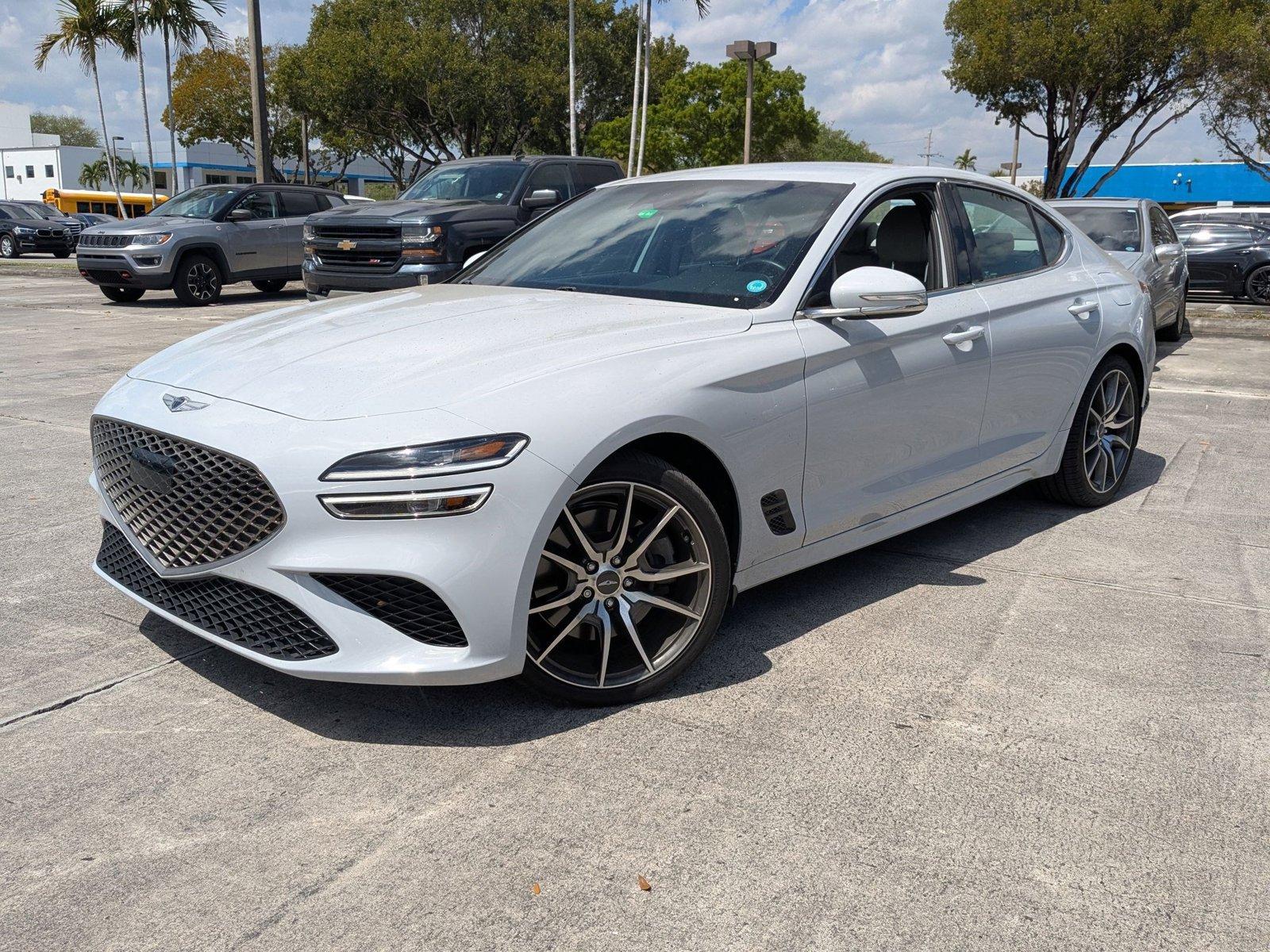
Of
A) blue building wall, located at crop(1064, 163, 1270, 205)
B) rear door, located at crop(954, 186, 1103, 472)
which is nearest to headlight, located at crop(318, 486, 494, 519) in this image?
rear door, located at crop(954, 186, 1103, 472)

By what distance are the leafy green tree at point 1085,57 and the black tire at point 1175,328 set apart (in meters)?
18.3

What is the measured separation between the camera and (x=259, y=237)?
1723 cm

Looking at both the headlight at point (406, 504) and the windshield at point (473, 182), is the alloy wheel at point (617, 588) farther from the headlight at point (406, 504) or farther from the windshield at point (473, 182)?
the windshield at point (473, 182)

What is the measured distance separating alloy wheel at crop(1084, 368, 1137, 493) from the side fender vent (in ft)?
7.61

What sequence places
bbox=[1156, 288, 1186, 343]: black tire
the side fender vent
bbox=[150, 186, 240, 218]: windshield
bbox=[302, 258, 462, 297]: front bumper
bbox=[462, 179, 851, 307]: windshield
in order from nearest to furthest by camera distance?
the side fender vent, bbox=[462, 179, 851, 307]: windshield, bbox=[302, 258, 462, 297]: front bumper, bbox=[1156, 288, 1186, 343]: black tire, bbox=[150, 186, 240, 218]: windshield

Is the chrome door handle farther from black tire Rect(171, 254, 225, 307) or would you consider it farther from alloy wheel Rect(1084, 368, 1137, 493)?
black tire Rect(171, 254, 225, 307)

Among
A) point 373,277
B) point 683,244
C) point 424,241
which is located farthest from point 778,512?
point 373,277

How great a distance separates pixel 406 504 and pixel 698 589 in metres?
0.99

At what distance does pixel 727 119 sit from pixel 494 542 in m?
51.0

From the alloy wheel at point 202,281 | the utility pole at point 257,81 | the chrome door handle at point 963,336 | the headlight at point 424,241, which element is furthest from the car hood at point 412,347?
the utility pole at point 257,81

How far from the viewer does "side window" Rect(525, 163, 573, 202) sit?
42.7 feet

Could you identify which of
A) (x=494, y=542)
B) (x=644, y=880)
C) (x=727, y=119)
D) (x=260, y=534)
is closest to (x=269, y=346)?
(x=260, y=534)

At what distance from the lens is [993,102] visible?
108 ft

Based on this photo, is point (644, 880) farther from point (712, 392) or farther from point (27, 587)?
point (27, 587)
